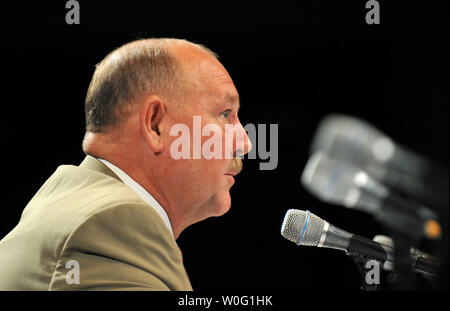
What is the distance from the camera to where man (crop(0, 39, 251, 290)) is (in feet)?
3.42

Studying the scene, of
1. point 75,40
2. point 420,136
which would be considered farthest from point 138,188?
point 420,136

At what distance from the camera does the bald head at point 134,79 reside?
1.41 meters

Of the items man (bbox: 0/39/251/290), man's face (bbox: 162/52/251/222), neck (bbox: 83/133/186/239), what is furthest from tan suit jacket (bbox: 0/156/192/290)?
man's face (bbox: 162/52/251/222)

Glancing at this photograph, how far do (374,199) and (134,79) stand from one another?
0.80 metres

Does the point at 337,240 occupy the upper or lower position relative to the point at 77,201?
lower

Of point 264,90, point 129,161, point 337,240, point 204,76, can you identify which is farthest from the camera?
point 264,90

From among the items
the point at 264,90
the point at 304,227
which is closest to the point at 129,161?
the point at 304,227

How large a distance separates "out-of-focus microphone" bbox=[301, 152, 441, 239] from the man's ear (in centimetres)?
61

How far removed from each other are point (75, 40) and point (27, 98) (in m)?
0.36

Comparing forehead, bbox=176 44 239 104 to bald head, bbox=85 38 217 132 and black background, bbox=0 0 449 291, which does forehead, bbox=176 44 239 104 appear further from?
black background, bbox=0 0 449 291

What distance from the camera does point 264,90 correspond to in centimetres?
245

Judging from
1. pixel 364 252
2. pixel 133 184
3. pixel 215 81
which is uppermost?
pixel 215 81

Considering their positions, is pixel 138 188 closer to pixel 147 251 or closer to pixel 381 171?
pixel 147 251

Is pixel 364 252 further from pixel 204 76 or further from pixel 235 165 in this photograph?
pixel 204 76
